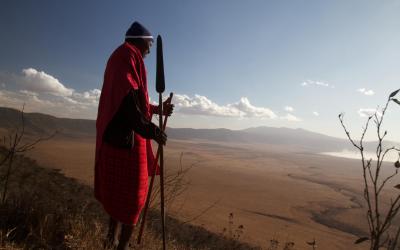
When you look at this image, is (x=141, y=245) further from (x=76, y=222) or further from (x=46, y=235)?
(x=46, y=235)

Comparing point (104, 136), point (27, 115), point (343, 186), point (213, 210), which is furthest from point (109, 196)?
point (27, 115)

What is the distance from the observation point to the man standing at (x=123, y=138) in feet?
7.52

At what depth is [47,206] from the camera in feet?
10.1

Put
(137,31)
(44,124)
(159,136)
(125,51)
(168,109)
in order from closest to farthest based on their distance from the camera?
1. (159,136)
2. (125,51)
3. (137,31)
4. (168,109)
5. (44,124)

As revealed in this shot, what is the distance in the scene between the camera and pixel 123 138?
2332 mm

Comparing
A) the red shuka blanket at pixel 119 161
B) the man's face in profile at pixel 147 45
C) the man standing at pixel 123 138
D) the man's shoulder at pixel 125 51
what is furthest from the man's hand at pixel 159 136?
the man's face in profile at pixel 147 45

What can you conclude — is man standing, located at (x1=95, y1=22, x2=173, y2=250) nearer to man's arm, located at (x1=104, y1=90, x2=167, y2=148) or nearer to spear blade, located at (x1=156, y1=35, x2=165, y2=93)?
man's arm, located at (x1=104, y1=90, x2=167, y2=148)

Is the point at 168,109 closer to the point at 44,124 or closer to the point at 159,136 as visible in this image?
the point at 159,136

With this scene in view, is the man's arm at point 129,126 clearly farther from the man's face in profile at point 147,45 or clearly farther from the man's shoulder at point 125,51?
the man's face in profile at point 147,45

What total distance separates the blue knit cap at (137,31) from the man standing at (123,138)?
14cm

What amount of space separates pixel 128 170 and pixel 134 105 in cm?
43

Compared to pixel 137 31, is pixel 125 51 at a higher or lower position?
lower

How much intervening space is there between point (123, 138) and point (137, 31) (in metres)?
0.79

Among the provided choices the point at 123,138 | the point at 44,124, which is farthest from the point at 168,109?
the point at 44,124
